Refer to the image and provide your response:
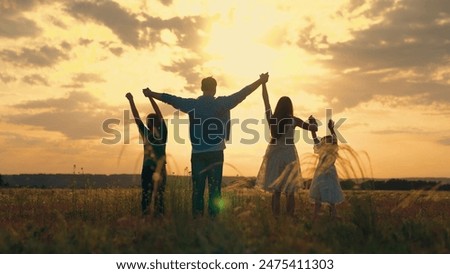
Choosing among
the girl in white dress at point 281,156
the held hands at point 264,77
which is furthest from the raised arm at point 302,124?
the held hands at point 264,77

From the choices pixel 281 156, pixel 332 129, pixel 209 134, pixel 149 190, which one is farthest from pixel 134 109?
pixel 332 129

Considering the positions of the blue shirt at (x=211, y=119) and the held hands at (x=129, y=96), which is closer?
the blue shirt at (x=211, y=119)

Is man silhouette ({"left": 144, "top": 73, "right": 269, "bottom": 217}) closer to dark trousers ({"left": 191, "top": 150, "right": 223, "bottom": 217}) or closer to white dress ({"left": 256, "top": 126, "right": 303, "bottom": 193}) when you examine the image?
dark trousers ({"left": 191, "top": 150, "right": 223, "bottom": 217})

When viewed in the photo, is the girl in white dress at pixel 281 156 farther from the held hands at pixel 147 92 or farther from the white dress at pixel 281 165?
the held hands at pixel 147 92

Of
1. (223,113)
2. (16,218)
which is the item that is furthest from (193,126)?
(16,218)

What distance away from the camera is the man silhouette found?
9.43 meters

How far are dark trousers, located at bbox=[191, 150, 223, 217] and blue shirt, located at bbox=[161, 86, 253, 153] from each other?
0.36 feet

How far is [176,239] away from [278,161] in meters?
4.11

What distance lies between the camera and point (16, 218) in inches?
511

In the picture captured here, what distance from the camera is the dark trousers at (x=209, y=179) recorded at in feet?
30.9

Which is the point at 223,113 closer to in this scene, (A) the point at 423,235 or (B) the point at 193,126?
(B) the point at 193,126

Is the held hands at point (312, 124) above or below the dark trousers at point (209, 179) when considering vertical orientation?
above

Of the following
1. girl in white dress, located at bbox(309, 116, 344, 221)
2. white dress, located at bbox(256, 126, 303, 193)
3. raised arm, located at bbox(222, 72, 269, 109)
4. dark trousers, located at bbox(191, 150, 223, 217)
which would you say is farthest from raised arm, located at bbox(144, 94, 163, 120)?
girl in white dress, located at bbox(309, 116, 344, 221)
